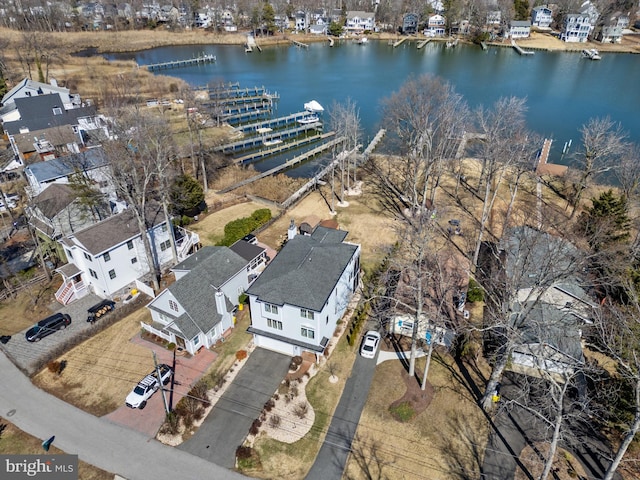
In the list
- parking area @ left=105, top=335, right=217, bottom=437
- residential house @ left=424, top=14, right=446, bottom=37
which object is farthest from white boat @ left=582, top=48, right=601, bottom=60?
parking area @ left=105, top=335, right=217, bottom=437

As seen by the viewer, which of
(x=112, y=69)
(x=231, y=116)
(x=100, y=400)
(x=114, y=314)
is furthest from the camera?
(x=112, y=69)

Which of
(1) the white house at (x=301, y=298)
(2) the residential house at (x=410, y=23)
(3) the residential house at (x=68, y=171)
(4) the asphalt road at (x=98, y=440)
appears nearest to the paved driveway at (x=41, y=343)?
(4) the asphalt road at (x=98, y=440)

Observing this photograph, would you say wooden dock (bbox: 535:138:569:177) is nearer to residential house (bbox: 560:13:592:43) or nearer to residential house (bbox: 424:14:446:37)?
residential house (bbox: 560:13:592:43)

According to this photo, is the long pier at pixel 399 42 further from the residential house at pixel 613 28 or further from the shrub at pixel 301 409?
the shrub at pixel 301 409

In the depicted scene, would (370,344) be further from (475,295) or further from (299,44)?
(299,44)

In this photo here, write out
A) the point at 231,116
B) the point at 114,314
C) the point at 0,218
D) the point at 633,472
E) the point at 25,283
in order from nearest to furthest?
the point at 633,472 < the point at 114,314 < the point at 25,283 < the point at 0,218 < the point at 231,116

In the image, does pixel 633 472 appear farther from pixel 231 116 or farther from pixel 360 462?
pixel 231 116

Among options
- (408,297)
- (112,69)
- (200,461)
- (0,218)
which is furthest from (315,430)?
(112,69)
